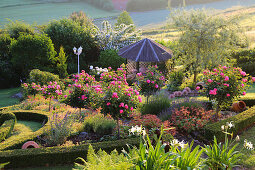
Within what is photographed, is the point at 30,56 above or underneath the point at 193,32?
underneath

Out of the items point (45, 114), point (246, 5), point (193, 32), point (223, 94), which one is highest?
point (246, 5)

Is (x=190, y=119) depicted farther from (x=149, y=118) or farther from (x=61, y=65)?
(x=61, y=65)

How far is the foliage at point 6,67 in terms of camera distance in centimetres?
1842

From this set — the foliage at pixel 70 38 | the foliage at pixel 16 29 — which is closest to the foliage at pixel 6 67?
the foliage at pixel 16 29

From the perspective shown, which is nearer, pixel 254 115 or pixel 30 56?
pixel 254 115

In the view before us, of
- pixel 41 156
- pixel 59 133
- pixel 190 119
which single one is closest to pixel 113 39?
pixel 190 119

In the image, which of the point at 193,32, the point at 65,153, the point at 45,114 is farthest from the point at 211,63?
the point at 65,153

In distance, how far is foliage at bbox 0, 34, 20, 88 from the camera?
725 inches

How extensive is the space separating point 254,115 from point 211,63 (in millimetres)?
5546

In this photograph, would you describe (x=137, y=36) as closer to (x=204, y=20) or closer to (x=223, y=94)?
(x=204, y=20)

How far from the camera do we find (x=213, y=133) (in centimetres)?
627

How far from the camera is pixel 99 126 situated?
6.81 m

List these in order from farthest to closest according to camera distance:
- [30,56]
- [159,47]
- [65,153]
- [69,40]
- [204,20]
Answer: [69,40] < [30,56] < [159,47] < [204,20] < [65,153]

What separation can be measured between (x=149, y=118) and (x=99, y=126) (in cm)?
140
